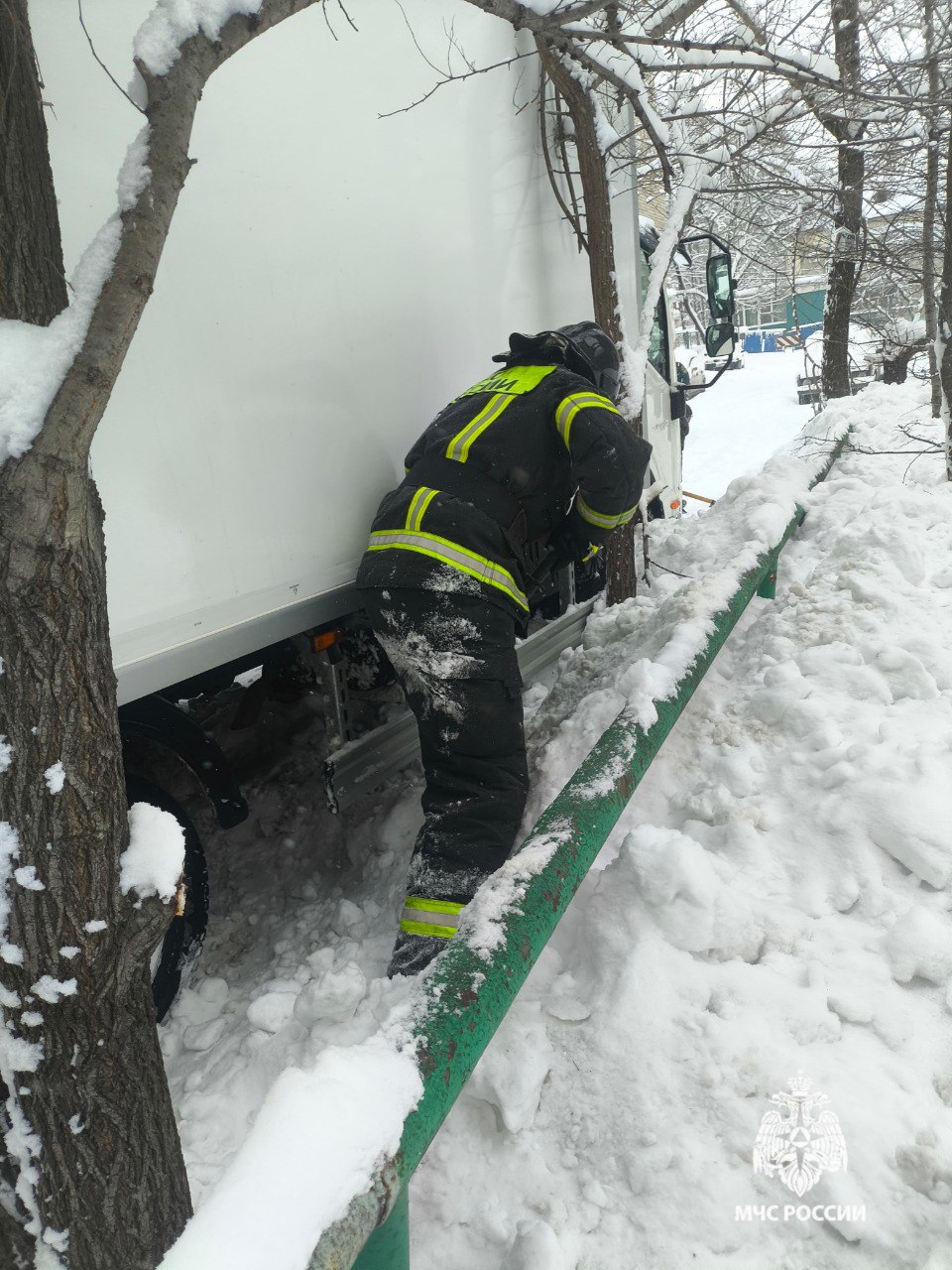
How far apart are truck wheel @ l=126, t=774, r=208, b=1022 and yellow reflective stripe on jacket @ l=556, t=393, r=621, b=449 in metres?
1.84

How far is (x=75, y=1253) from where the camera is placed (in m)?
1.45

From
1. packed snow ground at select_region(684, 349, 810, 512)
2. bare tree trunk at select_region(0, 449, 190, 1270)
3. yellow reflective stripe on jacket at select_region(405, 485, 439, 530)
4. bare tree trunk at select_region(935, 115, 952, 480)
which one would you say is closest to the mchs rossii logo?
bare tree trunk at select_region(0, 449, 190, 1270)

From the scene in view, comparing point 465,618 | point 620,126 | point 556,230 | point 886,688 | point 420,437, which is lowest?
point 886,688

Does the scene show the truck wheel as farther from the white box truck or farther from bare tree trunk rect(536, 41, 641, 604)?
bare tree trunk rect(536, 41, 641, 604)

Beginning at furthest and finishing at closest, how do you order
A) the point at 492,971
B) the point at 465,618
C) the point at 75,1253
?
the point at 465,618 → the point at 75,1253 → the point at 492,971

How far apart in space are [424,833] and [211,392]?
157 cm

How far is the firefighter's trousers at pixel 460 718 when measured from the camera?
264 centimetres

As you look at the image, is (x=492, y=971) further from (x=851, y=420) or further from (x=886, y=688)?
(x=851, y=420)

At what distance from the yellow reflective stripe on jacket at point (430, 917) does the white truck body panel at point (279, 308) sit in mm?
962

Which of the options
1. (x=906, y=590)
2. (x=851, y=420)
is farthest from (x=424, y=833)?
(x=851, y=420)

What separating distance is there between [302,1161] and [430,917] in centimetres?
152

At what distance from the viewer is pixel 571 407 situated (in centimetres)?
284

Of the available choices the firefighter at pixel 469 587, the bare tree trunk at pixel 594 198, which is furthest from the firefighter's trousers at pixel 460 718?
the bare tree trunk at pixel 594 198

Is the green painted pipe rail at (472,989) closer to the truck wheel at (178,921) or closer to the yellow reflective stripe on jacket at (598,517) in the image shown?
the yellow reflective stripe on jacket at (598,517)
